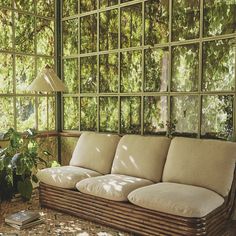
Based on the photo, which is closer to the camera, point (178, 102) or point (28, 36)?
point (178, 102)

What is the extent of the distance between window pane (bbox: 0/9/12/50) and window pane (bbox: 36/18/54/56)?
413 mm

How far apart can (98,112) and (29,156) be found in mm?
1032

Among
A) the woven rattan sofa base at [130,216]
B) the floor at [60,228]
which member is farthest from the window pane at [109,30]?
the floor at [60,228]

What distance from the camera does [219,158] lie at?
2.54m

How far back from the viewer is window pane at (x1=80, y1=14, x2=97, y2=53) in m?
3.87

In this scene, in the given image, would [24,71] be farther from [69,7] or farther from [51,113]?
[69,7]

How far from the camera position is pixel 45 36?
163 inches

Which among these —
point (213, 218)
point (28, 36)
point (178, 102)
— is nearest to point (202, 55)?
point (178, 102)

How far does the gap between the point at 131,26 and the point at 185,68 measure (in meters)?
0.85

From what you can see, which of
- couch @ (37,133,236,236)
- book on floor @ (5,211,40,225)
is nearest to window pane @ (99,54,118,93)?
couch @ (37,133,236,236)

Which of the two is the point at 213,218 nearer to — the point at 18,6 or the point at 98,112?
the point at 98,112

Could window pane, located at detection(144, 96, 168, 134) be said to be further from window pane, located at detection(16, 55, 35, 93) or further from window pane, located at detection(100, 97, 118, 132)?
window pane, located at detection(16, 55, 35, 93)

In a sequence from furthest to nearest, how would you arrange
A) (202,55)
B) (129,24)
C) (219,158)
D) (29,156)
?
(129,24), (29,156), (202,55), (219,158)

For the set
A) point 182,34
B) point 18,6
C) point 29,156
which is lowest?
point 29,156
